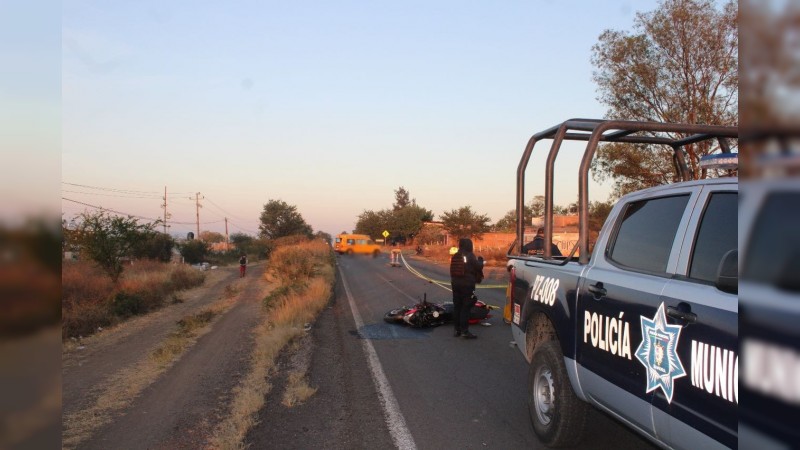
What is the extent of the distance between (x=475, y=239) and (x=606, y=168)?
Result: 4307 cm

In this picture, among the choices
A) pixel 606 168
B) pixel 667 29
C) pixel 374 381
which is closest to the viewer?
pixel 374 381

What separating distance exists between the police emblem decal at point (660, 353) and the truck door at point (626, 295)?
54 millimetres

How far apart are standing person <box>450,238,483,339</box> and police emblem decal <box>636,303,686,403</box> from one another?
7.07m

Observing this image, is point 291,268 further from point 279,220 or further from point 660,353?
point 279,220

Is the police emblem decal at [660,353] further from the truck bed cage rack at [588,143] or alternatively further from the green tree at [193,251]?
the green tree at [193,251]

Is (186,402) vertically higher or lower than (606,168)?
lower

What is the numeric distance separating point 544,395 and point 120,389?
5.71 metres

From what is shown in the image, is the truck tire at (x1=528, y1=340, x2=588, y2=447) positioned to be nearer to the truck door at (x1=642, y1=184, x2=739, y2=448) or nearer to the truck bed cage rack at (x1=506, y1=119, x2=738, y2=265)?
the truck bed cage rack at (x1=506, y1=119, x2=738, y2=265)

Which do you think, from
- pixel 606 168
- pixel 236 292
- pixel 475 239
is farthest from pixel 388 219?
pixel 606 168

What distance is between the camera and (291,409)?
21.1 feet

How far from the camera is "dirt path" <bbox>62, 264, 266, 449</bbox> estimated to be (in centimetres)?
586

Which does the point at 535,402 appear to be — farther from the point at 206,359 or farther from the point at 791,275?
the point at 206,359

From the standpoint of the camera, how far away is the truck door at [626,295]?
3.51 meters

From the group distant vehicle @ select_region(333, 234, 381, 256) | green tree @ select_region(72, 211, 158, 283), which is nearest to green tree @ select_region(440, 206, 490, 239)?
distant vehicle @ select_region(333, 234, 381, 256)
